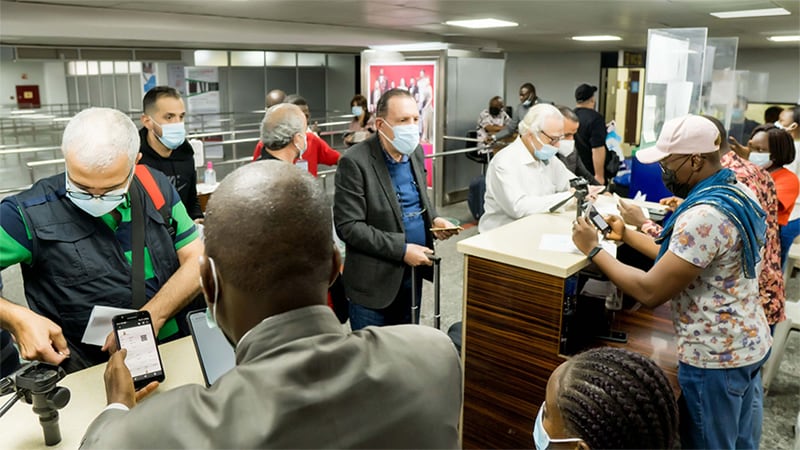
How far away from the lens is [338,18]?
22.1 feet

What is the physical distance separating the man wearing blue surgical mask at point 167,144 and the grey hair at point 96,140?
68.0 inches

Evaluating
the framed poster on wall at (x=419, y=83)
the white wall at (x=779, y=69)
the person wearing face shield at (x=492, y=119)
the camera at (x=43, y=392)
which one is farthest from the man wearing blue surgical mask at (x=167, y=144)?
the white wall at (x=779, y=69)

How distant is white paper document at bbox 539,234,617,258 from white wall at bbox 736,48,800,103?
521 inches

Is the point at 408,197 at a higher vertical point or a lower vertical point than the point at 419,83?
lower

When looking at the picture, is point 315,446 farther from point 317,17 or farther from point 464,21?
point 464,21

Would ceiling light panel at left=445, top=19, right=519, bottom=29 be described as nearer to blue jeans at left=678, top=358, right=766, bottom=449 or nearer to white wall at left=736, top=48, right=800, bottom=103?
blue jeans at left=678, top=358, right=766, bottom=449

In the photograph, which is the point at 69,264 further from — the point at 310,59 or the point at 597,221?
the point at 310,59

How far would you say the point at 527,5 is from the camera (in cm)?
548

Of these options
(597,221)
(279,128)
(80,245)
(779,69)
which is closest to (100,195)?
(80,245)

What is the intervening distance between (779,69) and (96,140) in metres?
15.6

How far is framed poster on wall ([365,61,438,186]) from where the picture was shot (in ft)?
25.0

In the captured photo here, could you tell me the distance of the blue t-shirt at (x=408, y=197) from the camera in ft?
9.05

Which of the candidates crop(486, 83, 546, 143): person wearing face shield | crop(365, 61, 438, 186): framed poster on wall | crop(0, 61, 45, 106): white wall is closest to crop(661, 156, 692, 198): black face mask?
crop(486, 83, 546, 143): person wearing face shield

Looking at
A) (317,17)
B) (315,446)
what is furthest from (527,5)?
(315,446)
